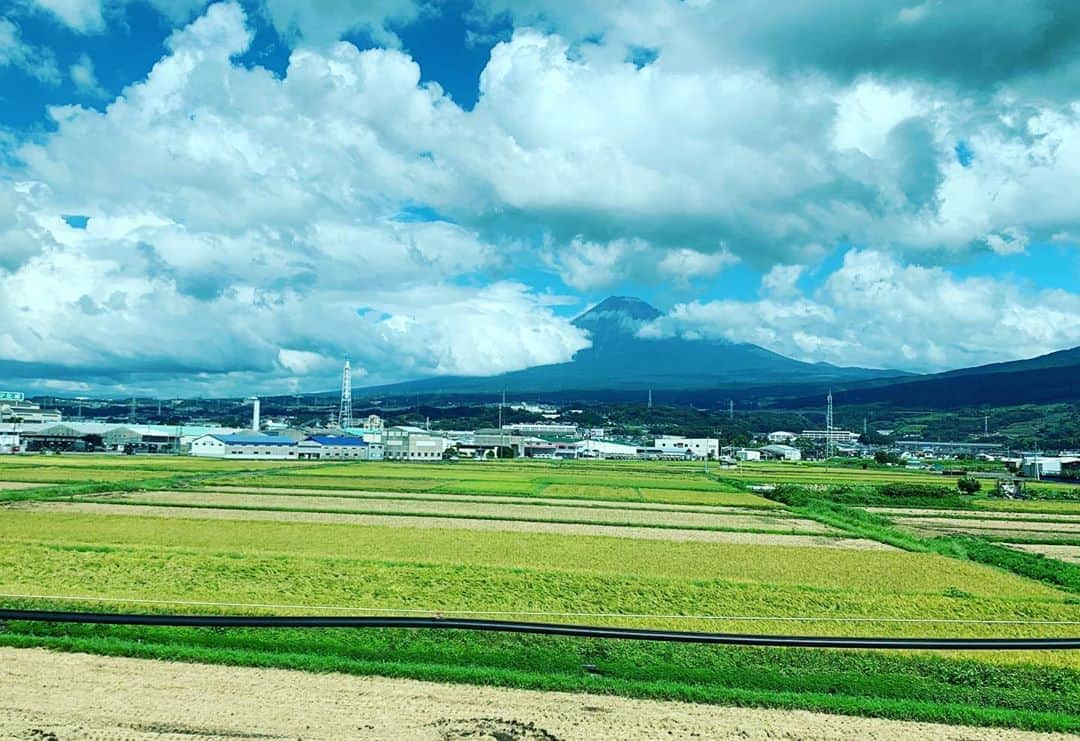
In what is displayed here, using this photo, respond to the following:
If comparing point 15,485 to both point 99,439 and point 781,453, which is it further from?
point 781,453

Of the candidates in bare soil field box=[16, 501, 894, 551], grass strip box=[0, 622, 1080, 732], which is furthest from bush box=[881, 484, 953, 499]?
grass strip box=[0, 622, 1080, 732]

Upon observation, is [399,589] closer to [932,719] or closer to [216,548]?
[216,548]

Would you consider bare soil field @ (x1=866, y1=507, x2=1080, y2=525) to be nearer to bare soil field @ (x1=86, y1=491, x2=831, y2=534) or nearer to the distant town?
bare soil field @ (x1=86, y1=491, x2=831, y2=534)

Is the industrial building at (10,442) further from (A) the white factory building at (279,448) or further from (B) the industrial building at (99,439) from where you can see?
(A) the white factory building at (279,448)

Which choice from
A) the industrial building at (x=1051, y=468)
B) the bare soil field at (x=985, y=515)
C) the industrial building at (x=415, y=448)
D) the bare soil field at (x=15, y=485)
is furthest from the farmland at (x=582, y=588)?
the industrial building at (x=415, y=448)

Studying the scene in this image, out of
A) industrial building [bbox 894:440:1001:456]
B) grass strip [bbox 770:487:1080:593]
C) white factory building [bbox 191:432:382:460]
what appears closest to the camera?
grass strip [bbox 770:487:1080:593]
